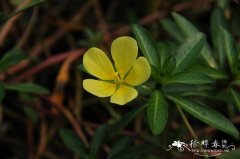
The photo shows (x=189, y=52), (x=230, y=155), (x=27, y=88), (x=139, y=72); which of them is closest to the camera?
(x=139, y=72)

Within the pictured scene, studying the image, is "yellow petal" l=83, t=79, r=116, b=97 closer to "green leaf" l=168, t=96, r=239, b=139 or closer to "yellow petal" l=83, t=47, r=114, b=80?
"yellow petal" l=83, t=47, r=114, b=80

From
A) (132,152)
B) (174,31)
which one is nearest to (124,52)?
(132,152)

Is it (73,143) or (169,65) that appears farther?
(73,143)

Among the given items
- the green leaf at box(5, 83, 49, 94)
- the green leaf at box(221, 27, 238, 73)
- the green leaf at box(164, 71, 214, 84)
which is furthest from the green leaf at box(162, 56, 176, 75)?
the green leaf at box(5, 83, 49, 94)

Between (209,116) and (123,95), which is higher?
(123,95)

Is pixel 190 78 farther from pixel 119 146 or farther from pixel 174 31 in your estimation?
pixel 174 31

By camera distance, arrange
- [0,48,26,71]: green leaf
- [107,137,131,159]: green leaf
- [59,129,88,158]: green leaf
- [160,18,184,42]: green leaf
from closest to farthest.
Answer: [59,129,88,158]: green leaf, [107,137,131,159]: green leaf, [0,48,26,71]: green leaf, [160,18,184,42]: green leaf

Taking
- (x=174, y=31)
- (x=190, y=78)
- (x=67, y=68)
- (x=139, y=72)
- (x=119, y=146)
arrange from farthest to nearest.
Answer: (x=67, y=68)
(x=174, y=31)
(x=119, y=146)
(x=190, y=78)
(x=139, y=72)

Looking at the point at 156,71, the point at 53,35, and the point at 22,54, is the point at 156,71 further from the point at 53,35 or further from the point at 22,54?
the point at 53,35
